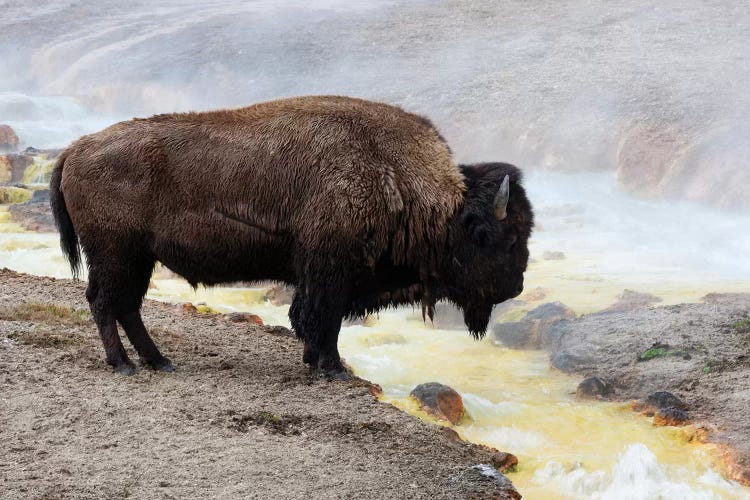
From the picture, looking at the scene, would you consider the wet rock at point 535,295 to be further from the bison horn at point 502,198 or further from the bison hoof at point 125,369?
the bison hoof at point 125,369

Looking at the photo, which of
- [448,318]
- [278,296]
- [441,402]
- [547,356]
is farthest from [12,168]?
[441,402]

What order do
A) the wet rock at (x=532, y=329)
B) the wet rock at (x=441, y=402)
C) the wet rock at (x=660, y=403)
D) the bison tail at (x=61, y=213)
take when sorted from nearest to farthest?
the bison tail at (x=61, y=213), the wet rock at (x=441, y=402), the wet rock at (x=660, y=403), the wet rock at (x=532, y=329)

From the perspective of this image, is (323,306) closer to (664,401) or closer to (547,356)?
(664,401)

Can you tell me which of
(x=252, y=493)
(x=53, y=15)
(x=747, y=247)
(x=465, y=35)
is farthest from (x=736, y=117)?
(x=53, y=15)

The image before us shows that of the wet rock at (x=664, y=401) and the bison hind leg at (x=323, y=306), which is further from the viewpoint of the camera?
the wet rock at (x=664, y=401)

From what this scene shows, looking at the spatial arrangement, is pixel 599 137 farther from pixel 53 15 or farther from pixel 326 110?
pixel 53 15

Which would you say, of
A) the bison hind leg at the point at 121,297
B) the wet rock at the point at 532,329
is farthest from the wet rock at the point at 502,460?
→ the wet rock at the point at 532,329

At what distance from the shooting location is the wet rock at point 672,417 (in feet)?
23.5

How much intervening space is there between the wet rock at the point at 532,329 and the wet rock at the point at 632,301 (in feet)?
1.89

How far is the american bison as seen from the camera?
6.41m

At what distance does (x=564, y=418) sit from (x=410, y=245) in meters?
2.16

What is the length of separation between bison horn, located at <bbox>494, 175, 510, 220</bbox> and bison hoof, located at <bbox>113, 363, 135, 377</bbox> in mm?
2817

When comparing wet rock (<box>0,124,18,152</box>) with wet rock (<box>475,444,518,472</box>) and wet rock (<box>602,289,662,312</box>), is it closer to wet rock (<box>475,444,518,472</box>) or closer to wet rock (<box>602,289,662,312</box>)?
wet rock (<box>602,289,662,312</box>)

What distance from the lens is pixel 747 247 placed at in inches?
565
